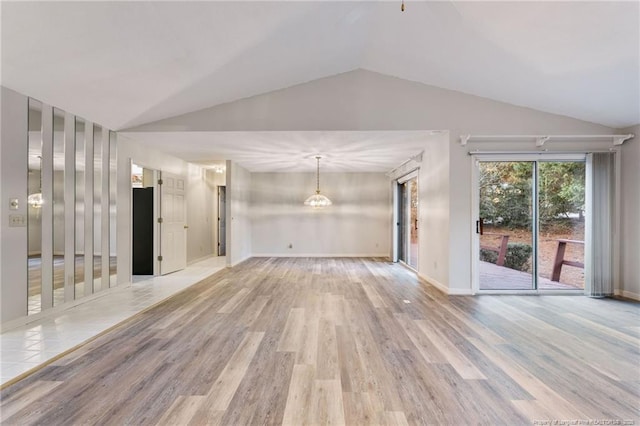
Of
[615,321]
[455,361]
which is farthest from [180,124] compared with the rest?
[615,321]

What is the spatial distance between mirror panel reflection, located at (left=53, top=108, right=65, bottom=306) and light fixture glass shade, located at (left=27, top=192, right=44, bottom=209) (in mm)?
172

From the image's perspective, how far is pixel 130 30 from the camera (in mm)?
2641

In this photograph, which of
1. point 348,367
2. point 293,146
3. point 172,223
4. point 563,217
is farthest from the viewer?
point 172,223

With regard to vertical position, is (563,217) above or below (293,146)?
below

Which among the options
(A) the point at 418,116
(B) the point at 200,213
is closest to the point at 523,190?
(A) the point at 418,116

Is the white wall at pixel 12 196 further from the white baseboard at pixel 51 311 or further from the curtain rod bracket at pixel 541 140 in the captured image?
the curtain rod bracket at pixel 541 140

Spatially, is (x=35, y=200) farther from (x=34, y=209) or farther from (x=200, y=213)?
(x=200, y=213)

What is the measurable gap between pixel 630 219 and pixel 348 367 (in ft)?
16.8

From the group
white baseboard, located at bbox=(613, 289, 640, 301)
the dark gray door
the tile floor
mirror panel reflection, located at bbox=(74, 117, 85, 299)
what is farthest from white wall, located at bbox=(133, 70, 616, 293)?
the dark gray door

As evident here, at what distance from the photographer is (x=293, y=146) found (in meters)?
5.51

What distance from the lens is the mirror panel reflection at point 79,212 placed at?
388cm

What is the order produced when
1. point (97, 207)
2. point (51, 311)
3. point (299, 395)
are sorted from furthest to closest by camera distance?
1. point (97, 207)
2. point (51, 311)
3. point (299, 395)

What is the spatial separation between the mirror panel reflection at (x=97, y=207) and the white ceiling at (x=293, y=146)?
470 mm

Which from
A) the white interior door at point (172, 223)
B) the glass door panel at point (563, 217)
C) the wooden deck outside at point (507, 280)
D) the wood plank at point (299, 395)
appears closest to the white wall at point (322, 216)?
the white interior door at point (172, 223)
